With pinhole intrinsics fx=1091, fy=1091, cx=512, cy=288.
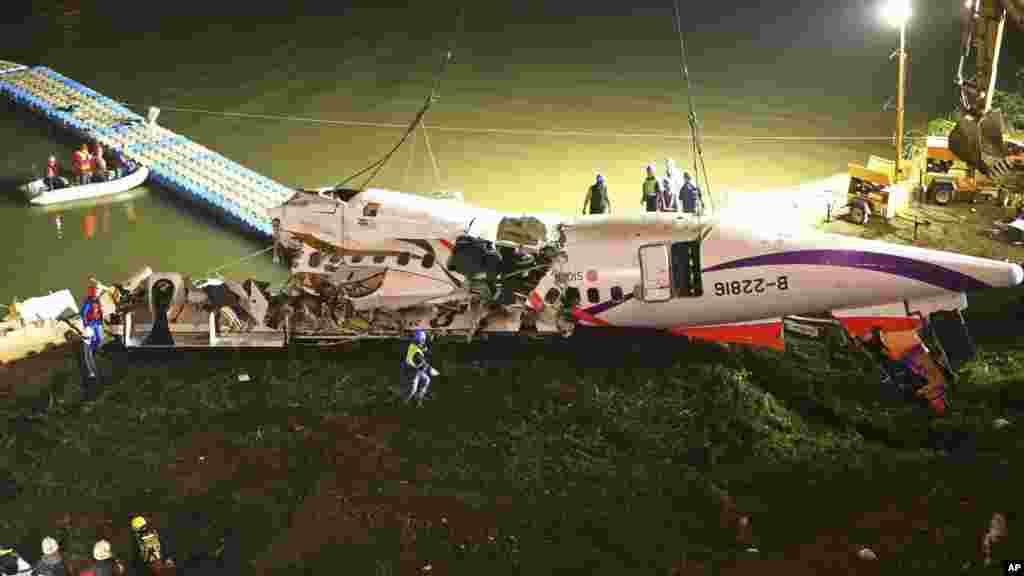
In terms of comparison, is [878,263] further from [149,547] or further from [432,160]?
[432,160]

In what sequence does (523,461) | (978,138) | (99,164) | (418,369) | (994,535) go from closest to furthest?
1. (994,535)
2. (523,461)
3. (418,369)
4. (978,138)
5. (99,164)

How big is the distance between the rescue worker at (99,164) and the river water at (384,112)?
1317mm

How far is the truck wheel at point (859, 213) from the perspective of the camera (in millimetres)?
29547

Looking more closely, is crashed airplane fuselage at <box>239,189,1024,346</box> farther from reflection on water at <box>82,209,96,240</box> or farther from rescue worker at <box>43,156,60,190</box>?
rescue worker at <box>43,156,60,190</box>

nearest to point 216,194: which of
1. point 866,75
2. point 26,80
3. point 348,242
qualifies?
point 348,242

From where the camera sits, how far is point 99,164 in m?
35.3

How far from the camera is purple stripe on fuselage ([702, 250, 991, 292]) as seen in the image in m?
21.2

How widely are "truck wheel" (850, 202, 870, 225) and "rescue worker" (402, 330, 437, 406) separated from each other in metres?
14.1

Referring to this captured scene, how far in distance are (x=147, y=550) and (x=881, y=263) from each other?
14.3 metres

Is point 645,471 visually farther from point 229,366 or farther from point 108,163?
point 108,163

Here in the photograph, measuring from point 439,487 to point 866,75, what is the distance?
105 feet

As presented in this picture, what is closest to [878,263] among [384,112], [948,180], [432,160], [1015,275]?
[1015,275]

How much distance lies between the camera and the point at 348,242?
23.4m

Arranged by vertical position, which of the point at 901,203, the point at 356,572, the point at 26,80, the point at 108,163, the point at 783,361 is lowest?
the point at 356,572
